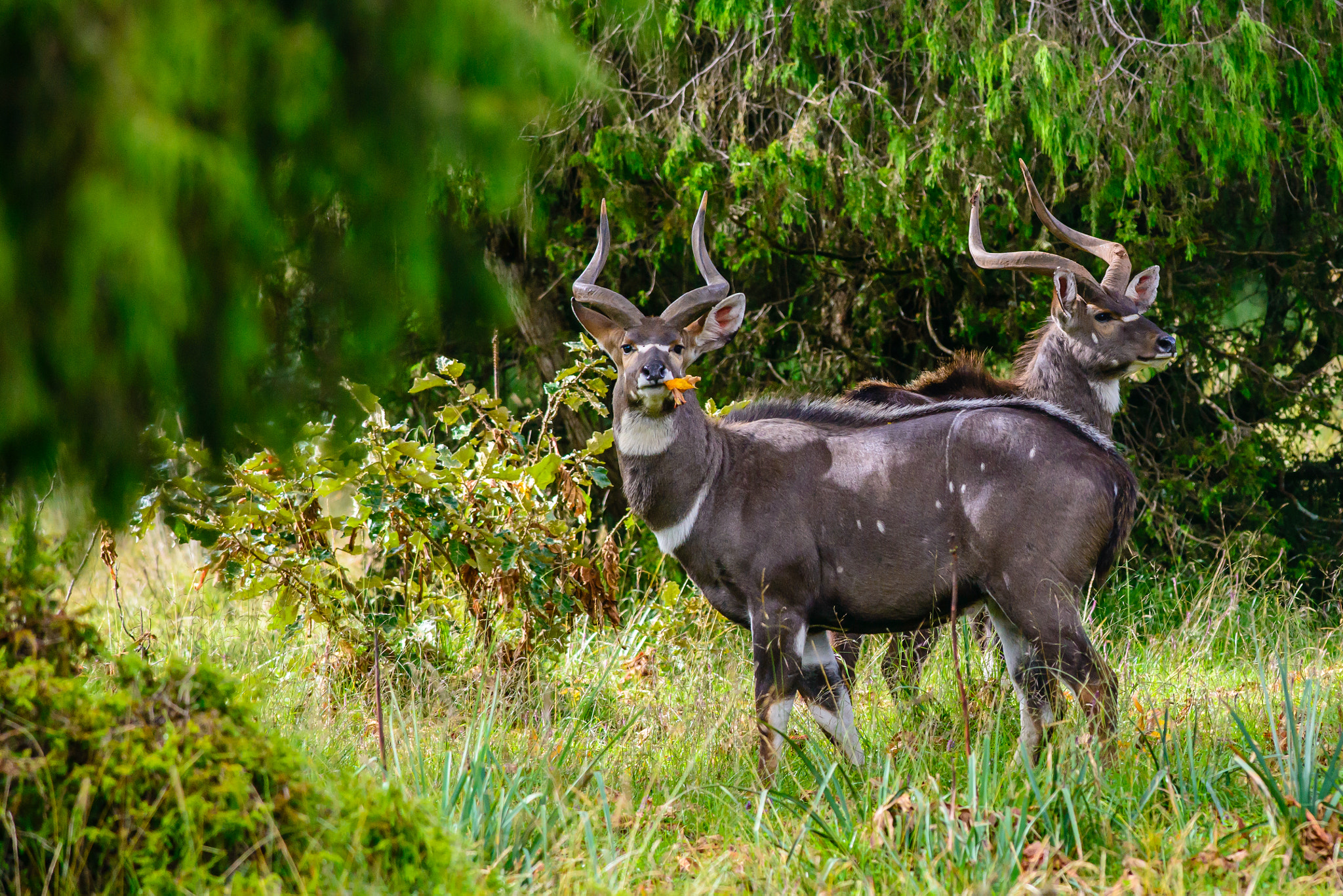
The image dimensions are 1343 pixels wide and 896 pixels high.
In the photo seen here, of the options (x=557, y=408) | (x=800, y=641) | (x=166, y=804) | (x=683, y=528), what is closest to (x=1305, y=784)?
(x=800, y=641)

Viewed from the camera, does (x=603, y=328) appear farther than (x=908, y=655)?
No

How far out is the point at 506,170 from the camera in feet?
8.21

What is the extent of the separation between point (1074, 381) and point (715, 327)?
2035 mm

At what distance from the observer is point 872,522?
17.2 ft

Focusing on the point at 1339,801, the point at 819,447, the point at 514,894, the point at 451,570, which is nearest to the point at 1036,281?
the point at 819,447

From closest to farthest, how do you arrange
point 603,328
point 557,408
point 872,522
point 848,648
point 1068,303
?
point 872,522
point 603,328
point 848,648
point 1068,303
point 557,408

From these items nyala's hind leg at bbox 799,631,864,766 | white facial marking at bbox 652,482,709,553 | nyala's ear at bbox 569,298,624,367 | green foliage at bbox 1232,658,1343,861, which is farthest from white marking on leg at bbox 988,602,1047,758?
nyala's ear at bbox 569,298,624,367

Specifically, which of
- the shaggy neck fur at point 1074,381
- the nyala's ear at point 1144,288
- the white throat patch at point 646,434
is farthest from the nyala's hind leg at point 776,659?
the nyala's ear at point 1144,288

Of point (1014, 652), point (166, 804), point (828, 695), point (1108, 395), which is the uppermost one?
point (166, 804)

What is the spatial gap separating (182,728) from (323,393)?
0.97 m

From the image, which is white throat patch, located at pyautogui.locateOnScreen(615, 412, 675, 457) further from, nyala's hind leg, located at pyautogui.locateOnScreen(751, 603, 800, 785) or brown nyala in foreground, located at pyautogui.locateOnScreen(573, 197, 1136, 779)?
nyala's hind leg, located at pyautogui.locateOnScreen(751, 603, 800, 785)

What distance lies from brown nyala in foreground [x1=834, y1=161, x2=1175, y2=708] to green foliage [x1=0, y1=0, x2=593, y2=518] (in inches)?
157

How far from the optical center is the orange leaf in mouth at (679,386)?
5.24m

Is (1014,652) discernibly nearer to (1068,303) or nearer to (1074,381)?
(1074,381)
